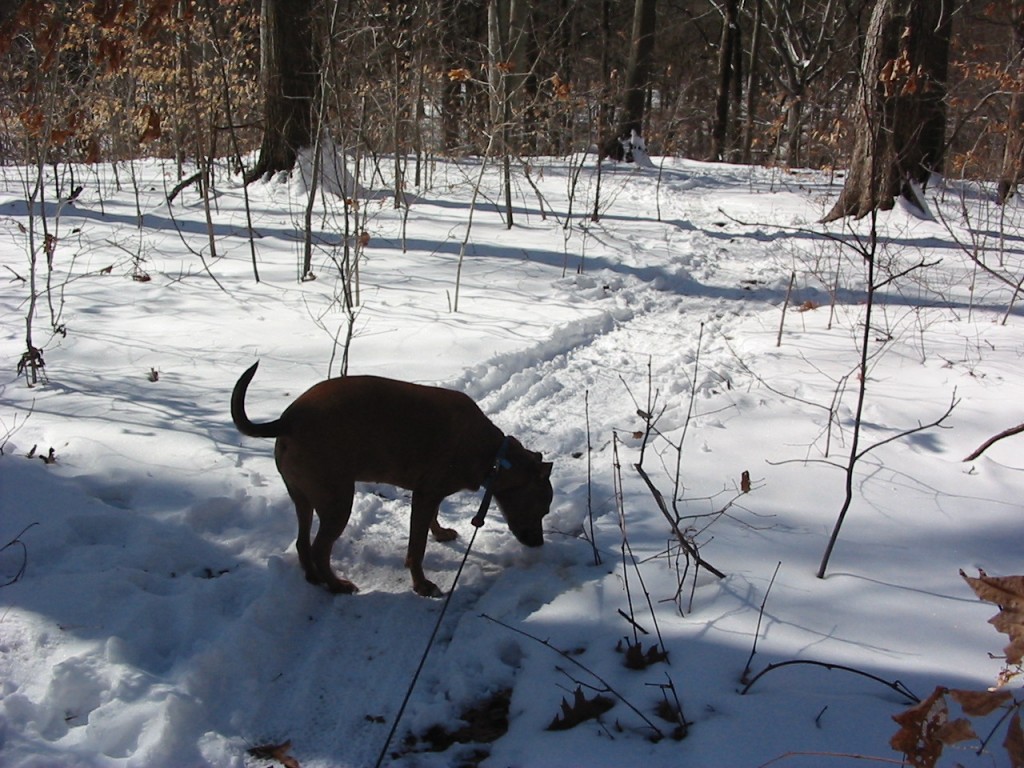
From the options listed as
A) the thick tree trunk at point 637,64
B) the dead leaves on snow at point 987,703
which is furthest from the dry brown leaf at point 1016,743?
the thick tree trunk at point 637,64

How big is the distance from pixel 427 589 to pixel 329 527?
0.56m

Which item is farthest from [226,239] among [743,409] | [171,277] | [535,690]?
[535,690]

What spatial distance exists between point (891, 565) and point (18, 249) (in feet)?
29.7

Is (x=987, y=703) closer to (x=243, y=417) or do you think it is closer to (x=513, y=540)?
(x=243, y=417)

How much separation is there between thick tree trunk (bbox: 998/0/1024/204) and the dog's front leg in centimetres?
539

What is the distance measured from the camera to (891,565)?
11.3 feet

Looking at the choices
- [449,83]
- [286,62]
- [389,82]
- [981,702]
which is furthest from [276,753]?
[449,83]

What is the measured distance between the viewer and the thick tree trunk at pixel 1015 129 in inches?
300

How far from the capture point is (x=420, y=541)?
3.61 m

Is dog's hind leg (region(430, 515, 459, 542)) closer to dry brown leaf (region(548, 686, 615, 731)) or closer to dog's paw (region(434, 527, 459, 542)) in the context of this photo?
dog's paw (region(434, 527, 459, 542))

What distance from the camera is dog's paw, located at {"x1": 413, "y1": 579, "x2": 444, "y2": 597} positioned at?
11.8 feet

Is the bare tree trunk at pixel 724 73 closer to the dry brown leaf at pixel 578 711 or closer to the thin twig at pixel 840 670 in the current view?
the thin twig at pixel 840 670

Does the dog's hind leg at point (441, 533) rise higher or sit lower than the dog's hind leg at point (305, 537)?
lower

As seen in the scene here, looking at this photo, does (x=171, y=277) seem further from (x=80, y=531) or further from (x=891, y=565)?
(x=891, y=565)
